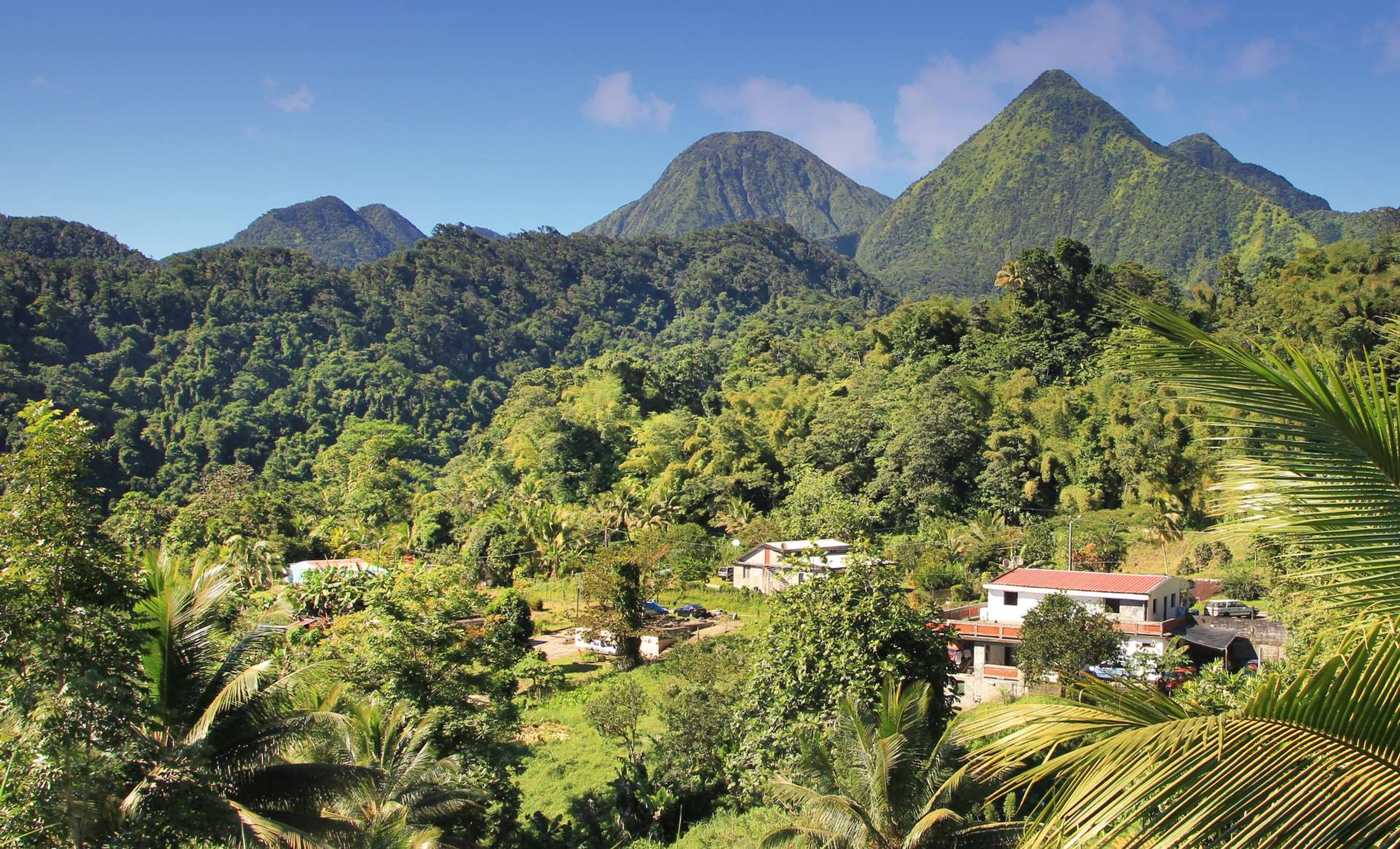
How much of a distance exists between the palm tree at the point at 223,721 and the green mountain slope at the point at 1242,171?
124847 millimetres

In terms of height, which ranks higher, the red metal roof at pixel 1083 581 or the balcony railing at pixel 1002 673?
the red metal roof at pixel 1083 581

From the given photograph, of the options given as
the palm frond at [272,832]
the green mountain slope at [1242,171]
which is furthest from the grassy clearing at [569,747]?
the green mountain slope at [1242,171]

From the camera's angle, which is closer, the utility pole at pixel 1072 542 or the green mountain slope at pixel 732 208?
the utility pole at pixel 1072 542

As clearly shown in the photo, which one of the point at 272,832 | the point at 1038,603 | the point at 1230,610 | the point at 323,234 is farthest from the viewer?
the point at 323,234

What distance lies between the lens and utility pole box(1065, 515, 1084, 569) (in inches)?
917

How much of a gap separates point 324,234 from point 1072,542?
171 m

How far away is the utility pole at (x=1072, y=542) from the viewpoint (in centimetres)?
2330

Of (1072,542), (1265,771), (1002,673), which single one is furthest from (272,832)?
(1072,542)

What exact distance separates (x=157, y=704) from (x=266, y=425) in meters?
51.8

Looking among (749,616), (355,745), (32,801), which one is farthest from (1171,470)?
(32,801)

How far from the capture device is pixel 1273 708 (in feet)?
5.85

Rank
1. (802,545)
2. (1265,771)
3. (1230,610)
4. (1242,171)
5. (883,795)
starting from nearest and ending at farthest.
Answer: (1265,771), (883,795), (1230,610), (802,545), (1242,171)

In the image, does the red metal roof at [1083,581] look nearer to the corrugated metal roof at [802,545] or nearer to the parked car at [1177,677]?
the parked car at [1177,677]

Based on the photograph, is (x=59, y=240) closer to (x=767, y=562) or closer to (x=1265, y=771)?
(x=767, y=562)
